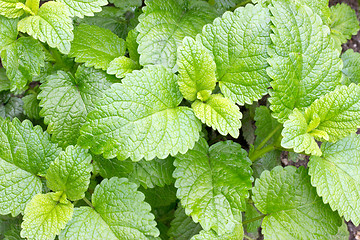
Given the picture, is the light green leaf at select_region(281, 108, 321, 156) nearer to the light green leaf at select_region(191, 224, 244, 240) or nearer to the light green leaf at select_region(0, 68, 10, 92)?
the light green leaf at select_region(191, 224, 244, 240)

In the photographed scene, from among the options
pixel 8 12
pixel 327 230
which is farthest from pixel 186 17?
pixel 327 230

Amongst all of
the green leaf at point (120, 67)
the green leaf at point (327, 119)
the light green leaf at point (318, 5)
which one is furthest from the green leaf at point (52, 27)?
the light green leaf at point (318, 5)

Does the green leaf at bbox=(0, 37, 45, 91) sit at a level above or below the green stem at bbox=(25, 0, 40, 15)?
below

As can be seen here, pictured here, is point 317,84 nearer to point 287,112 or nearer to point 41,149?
point 287,112

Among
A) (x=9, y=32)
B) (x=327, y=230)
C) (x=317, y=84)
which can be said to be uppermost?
(x=9, y=32)

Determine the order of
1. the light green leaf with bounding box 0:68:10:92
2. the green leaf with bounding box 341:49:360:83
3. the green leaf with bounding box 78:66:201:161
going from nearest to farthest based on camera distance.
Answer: the green leaf with bounding box 78:66:201:161, the light green leaf with bounding box 0:68:10:92, the green leaf with bounding box 341:49:360:83

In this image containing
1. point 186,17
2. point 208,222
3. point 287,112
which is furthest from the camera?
point 186,17

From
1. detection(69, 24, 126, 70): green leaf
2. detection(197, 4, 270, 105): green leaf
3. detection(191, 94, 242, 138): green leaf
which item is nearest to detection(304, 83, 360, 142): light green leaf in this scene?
detection(197, 4, 270, 105): green leaf
